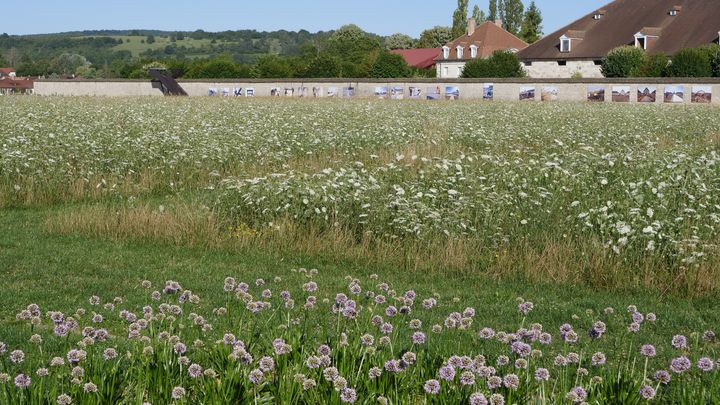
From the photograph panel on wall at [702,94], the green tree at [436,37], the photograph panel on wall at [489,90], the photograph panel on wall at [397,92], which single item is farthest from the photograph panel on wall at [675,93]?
the green tree at [436,37]

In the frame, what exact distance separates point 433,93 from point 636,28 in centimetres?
2261

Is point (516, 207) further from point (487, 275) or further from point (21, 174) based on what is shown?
point (21, 174)

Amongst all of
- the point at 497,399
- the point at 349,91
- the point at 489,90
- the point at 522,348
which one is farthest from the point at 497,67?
the point at 497,399

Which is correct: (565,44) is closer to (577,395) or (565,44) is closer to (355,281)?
(355,281)

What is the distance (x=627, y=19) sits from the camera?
6788 cm

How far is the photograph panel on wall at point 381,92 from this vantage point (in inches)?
2114

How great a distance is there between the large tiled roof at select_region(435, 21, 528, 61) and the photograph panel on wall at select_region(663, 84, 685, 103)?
44975 millimetres

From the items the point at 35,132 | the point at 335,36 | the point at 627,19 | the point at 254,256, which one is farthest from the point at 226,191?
the point at 335,36

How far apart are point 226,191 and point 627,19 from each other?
62.0m

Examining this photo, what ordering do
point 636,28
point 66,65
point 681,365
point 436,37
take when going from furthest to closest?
point 66,65
point 436,37
point 636,28
point 681,365

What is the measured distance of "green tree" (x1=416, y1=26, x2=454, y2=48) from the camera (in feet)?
392

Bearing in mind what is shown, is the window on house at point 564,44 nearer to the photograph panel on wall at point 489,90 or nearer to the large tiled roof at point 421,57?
the photograph panel on wall at point 489,90

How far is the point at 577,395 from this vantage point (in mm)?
4215

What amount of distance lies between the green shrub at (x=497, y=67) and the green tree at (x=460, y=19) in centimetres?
4709
